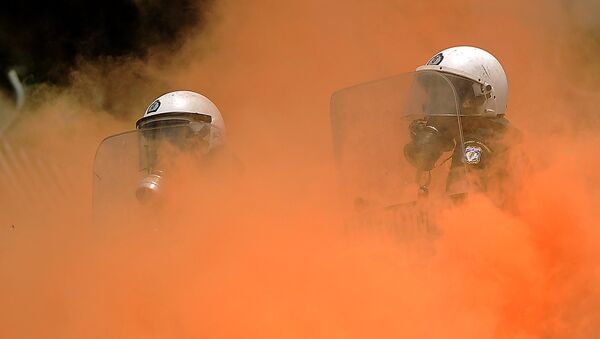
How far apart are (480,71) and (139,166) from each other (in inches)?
86.6

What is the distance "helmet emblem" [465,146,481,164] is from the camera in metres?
5.57

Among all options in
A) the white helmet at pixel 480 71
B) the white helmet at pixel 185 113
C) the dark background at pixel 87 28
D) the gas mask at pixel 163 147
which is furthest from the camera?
the dark background at pixel 87 28

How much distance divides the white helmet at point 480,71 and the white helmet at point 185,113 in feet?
5.14

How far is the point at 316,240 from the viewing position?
5848mm

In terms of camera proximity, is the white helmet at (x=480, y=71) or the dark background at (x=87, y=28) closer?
the white helmet at (x=480, y=71)

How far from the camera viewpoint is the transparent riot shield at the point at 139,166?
6234mm

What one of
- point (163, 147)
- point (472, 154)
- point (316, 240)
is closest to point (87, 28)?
point (163, 147)

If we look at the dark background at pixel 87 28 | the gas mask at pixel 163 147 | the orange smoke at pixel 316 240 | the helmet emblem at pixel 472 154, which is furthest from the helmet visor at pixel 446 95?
the dark background at pixel 87 28

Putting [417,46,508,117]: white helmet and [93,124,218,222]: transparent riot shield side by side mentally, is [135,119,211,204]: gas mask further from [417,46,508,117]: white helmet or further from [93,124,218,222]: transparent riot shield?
[417,46,508,117]: white helmet

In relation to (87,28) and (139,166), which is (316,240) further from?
(87,28)

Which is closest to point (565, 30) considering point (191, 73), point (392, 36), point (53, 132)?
point (392, 36)

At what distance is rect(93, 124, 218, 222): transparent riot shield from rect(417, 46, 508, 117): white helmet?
162 cm

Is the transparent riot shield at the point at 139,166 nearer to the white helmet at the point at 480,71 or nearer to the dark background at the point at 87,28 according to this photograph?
the white helmet at the point at 480,71

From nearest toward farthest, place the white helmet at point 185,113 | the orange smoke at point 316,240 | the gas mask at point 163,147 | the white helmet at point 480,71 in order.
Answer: the orange smoke at point 316,240 → the white helmet at point 480,71 → the gas mask at point 163,147 → the white helmet at point 185,113
